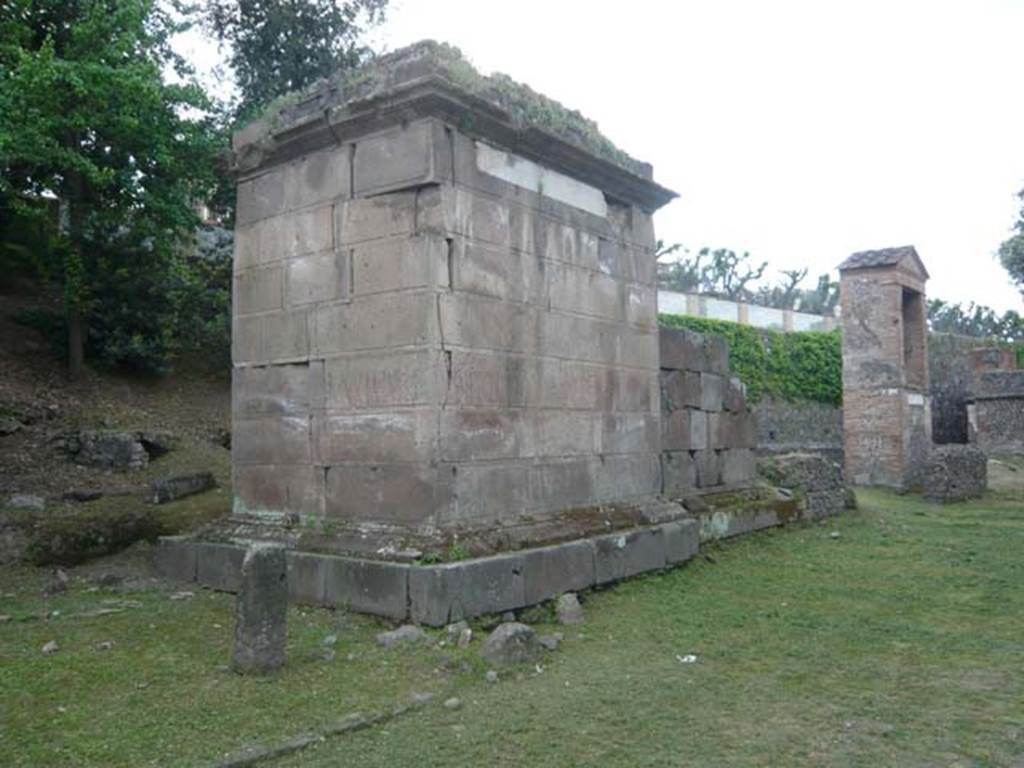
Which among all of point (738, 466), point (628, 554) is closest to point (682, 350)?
point (738, 466)

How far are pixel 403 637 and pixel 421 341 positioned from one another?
1.99 m

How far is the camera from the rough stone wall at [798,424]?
25562 mm

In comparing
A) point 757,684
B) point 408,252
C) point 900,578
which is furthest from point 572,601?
point 900,578

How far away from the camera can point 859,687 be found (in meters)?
4.60

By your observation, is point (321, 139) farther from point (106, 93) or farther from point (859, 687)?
point (106, 93)

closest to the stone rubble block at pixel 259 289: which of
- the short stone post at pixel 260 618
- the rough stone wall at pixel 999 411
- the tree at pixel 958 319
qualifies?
the short stone post at pixel 260 618

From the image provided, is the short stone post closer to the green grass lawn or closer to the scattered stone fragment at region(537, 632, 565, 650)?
the green grass lawn

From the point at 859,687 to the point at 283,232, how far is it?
17.2 ft

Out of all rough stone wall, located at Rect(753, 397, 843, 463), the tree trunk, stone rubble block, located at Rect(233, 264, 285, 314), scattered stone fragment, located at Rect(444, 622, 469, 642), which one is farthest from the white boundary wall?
scattered stone fragment, located at Rect(444, 622, 469, 642)

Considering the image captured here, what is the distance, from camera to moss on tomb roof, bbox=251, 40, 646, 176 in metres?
6.24

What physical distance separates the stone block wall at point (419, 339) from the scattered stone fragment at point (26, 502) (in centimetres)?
308

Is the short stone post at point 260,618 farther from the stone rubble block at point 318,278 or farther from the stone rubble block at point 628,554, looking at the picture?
the stone rubble block at point 628,554

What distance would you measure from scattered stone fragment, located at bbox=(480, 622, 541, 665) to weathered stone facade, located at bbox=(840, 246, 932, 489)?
14.6 meters

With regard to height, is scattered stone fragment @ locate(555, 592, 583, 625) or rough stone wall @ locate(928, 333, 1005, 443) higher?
rough stone wall @ locate(928, 333, 1005, 443)
